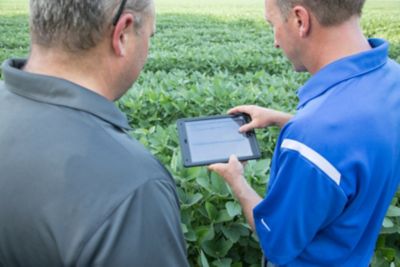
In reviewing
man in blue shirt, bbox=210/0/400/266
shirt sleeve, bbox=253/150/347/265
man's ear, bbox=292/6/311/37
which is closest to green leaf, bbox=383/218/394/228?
man in blue shirt, bbox=210/0/400/266

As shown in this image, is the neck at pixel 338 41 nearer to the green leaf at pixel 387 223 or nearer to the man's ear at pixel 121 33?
the man's ear at pixel 121 33

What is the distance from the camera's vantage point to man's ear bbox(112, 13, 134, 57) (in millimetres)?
1266

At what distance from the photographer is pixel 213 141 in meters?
1.92

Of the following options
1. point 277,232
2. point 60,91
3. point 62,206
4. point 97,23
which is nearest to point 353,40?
point 277,232

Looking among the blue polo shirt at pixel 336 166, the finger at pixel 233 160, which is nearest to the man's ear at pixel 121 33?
the blue polo shirt at pixel 336 166

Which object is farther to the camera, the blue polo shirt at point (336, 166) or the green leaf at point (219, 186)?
the green leaf at point (219, 186)

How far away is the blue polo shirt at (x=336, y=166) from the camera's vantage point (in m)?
1.45

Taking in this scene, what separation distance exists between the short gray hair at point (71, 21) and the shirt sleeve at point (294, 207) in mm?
689

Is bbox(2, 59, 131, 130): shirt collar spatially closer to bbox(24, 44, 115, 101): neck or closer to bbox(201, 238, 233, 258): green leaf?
bbox(24, 44, 115, 101): neck

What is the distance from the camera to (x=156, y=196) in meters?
1.09

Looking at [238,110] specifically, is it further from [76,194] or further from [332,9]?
[76,194]

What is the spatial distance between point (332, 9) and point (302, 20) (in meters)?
0.11

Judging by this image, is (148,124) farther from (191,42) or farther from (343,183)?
(191,42)

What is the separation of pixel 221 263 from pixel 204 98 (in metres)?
1.96
